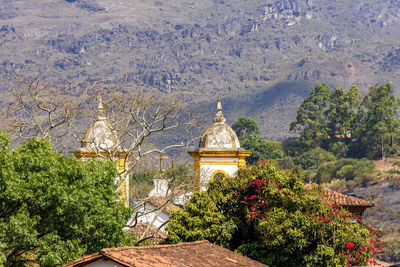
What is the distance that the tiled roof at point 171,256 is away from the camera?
52.9ft

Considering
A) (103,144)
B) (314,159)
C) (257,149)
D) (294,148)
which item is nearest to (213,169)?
(103,144)

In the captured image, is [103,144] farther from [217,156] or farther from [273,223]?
[273,223]

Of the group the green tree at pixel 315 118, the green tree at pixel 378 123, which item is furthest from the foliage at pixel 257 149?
the green tree at pixel 378 123

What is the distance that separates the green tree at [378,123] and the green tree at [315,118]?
18.7 ft

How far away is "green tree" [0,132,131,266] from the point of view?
60.0 ft

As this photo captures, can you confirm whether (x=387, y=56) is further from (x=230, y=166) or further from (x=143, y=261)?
(x=143, y=261)

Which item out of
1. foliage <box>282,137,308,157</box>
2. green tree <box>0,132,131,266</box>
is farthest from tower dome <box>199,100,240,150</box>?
foliage <box>282,137,308,157</box>

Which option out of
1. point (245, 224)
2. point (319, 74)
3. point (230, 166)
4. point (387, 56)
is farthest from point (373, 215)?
point (387, 56)

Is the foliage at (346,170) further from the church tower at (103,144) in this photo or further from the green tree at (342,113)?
the church tower at (103,144)

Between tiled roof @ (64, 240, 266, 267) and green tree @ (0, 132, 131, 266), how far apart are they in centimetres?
210

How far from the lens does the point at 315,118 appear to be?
374 feet

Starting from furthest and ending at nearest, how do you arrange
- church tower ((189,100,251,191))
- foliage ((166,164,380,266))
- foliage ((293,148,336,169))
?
foliage ((293,148,336,169)) → church tower ((189,100,251,191)) → foliage ((166,164,380,266))

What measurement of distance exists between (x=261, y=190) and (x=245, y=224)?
117 centimetres

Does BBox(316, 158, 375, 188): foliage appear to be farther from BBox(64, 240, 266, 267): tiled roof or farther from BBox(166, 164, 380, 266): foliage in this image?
BBox(64, 240, 266, 267): tiled roof
